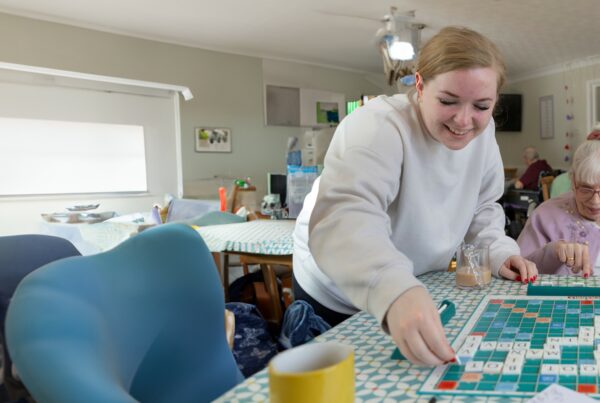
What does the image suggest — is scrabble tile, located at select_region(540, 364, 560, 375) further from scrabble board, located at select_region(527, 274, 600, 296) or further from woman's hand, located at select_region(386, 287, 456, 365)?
scrabble board, located at select_region(527, 274, 600, 296)

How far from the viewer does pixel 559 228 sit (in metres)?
1.79

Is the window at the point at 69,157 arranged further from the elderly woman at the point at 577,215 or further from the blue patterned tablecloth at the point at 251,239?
the elderly woman at the point at 577,215

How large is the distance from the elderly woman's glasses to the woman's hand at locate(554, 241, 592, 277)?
554 millimetres

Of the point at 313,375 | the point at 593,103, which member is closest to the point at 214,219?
the point at 313,375

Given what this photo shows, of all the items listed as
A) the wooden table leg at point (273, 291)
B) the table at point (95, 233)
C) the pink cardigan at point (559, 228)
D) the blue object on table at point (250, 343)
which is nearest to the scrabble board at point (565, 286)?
the pink cardigan at point (559, 228)

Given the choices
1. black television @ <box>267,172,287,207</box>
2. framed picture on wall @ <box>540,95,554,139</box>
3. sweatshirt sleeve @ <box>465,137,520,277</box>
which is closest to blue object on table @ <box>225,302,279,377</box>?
→ sweatshirt sleeve @ <box>465,137,520,277</box>

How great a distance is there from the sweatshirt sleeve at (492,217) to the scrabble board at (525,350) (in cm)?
28

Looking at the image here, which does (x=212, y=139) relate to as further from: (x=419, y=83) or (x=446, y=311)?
(x=446, y=311)

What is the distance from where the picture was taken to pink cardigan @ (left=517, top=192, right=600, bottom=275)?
170 centimetres

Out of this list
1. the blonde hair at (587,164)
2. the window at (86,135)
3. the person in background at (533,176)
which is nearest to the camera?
the blonde hair at (587,164)

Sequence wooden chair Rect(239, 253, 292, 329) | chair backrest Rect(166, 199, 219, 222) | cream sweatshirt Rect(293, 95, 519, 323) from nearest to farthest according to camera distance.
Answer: cream sweatshirt Rect(293, 95, 519, 323) → wooden chair Rect(239, 253, 292, 329) → chair backrest Rect(166, 199, 219, 222)

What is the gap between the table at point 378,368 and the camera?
23.2 inches

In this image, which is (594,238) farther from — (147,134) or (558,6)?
(147,134)

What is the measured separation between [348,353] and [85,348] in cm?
32
